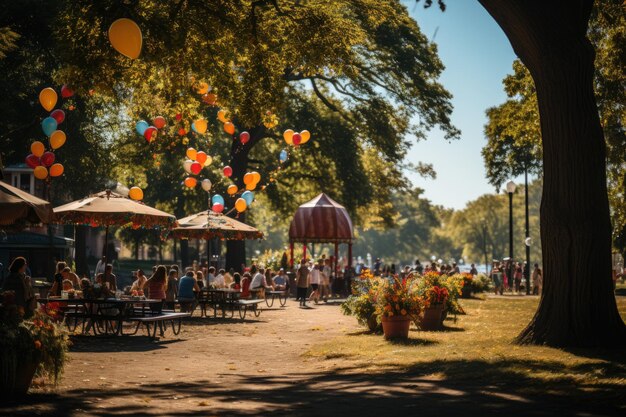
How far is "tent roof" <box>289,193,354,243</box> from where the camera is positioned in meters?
41.0

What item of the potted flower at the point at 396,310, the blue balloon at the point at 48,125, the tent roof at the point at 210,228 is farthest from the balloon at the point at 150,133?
the potted flower at the point at 396,310

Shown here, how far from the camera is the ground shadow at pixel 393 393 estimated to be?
30.7ft

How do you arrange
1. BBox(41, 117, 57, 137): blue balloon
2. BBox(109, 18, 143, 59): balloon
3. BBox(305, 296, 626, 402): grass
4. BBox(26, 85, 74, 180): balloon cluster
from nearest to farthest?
BBox(305, 296, 626, 402): grass → BBox(109, 18, 143, 59): balloon → BBox(26, 85, 74, 180): balloon cluster → BBox(41, 117, 57, 137): blue balloon

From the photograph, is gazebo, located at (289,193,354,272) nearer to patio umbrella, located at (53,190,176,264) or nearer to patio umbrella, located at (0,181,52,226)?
patio umbrella, located at (53,190,176,264)

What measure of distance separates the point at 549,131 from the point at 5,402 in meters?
9.97

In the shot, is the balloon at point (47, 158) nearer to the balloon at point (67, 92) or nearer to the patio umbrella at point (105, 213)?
the balloon at point (67, 92)

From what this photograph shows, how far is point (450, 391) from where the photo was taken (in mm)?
10859

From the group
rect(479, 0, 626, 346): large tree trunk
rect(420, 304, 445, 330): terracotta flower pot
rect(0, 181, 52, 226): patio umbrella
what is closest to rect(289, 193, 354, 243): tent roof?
rect(420, 304, 445, 330): terracotta flower pot

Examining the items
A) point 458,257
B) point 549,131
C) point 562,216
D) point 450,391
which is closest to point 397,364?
point 450,391

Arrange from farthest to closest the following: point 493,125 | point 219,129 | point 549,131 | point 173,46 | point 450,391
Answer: point 219,129 → point 493,125 → point 173,46 → point 549,131 → point 450,391

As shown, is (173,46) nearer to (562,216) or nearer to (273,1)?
(273,1)

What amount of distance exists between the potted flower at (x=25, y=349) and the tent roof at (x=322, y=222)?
101 ft

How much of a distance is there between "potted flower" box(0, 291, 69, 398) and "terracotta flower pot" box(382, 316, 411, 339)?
8.24m

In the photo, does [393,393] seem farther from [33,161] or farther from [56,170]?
[33,161]
